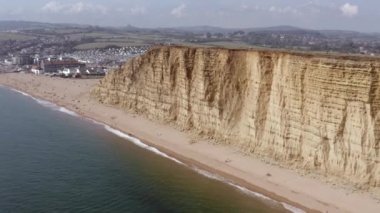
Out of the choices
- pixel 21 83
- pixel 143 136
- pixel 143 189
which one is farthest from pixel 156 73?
pixel 21 83

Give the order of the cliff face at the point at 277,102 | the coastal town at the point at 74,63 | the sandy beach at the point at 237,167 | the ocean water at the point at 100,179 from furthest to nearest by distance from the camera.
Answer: the coastal town at the point at 74,63, the cliff face at the point at 277,102, the sandy beach at the point at 237,167, the ocean water at the point at 100,179

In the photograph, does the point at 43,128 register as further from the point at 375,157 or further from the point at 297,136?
the point at 375,157

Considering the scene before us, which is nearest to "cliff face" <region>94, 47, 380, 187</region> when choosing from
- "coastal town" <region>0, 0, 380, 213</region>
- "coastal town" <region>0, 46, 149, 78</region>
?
"coastal town" <region>0, 0, 380, 213</region>

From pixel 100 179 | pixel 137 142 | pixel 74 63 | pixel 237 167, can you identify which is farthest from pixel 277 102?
pixel 74 63

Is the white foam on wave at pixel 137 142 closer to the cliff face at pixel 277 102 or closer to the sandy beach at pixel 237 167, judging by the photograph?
the sandy beach at pixel 237 167

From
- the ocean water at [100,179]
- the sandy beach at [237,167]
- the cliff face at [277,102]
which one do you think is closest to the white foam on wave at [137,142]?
the ocean water at [100,179]

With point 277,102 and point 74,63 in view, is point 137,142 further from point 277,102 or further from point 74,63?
point 74,63
